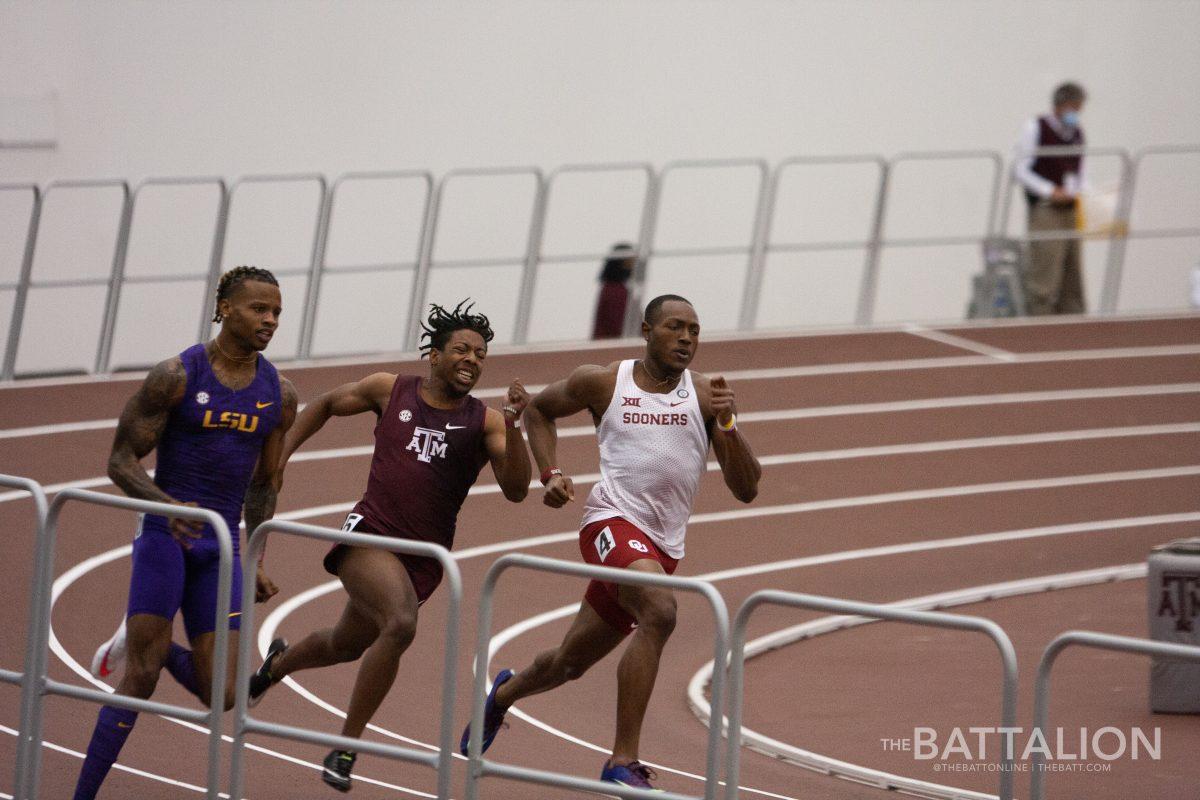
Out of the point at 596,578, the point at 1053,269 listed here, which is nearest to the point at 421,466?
the point at 596,578

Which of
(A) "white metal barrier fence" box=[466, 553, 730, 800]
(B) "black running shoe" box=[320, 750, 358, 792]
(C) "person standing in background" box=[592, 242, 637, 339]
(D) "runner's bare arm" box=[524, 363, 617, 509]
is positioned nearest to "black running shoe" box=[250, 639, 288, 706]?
(B) "black running shoe" box=[320, 750, 358, 792]

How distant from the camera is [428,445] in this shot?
29.1 ft

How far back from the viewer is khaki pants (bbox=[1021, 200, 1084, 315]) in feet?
66.5

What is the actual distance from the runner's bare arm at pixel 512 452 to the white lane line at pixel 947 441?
670cm

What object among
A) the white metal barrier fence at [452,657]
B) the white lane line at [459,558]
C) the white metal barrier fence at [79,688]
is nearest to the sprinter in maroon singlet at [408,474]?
the white metal barrier fence at [79,688]

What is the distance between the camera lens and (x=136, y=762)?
9828 millimetres

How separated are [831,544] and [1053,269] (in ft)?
22.7

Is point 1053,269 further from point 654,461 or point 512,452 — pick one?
point 512,452

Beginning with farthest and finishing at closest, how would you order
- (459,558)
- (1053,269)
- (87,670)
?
(1053,269), (459,558), (87,670)

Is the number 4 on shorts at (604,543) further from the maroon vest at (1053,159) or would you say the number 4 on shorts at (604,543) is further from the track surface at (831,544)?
the maroon vest at (1053,159)

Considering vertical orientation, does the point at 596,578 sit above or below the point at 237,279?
below

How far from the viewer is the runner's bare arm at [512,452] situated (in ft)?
28.6

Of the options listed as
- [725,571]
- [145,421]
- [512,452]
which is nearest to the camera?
[145,421]

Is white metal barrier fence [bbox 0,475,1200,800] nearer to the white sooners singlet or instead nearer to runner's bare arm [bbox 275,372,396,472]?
runner's bare arm [bbox 275,372,396,472]
